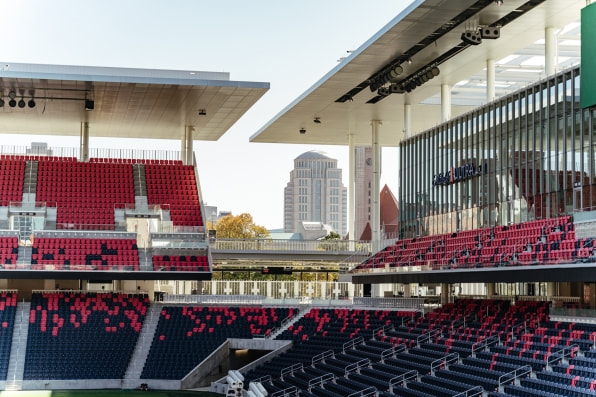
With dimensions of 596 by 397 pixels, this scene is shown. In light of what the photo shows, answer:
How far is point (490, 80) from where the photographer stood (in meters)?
44.1

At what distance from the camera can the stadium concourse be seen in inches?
1288

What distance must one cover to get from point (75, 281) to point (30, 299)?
2.61 m

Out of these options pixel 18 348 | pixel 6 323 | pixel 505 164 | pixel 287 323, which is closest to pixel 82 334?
pixel 18 348

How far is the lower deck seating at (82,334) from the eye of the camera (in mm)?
43000

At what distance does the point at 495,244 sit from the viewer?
37.8 meters

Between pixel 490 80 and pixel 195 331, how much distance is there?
57.5 ft

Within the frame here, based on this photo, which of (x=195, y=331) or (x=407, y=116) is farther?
(x=407, y=116)

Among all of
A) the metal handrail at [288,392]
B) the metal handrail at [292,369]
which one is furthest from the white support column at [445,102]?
the metal handrail at [288,392]

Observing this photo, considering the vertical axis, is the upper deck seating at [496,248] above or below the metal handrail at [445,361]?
above

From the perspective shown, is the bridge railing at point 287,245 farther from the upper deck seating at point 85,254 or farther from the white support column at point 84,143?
the white support column at point 84,143

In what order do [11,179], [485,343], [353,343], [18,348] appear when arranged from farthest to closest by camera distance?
[11,179] < [18,348] < [353,343] < [485,343]

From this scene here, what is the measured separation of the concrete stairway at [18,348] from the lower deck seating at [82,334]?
217mm

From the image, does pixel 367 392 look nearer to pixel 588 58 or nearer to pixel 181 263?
pixel 588 58

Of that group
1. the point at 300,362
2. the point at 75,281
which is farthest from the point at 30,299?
the point at 300,362
